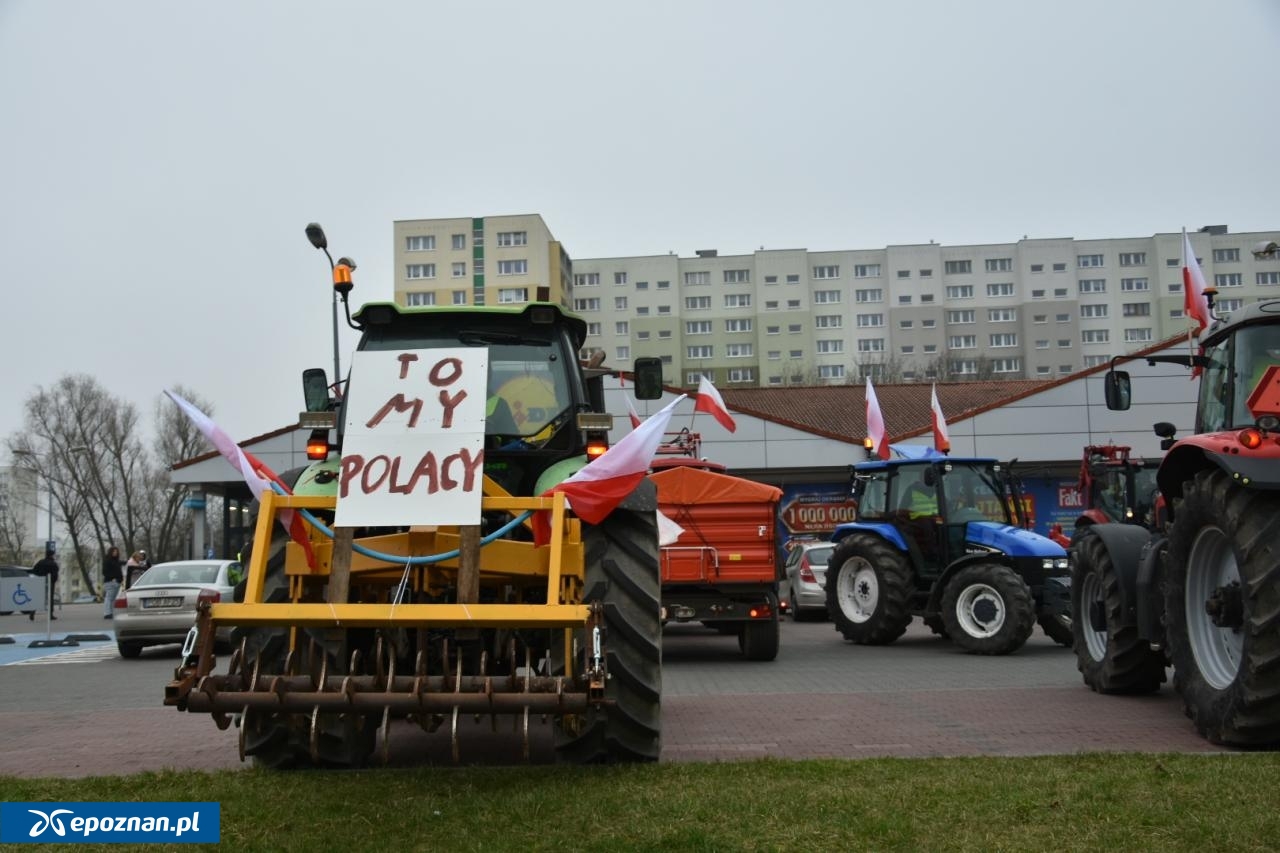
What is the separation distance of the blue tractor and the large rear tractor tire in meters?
3.71

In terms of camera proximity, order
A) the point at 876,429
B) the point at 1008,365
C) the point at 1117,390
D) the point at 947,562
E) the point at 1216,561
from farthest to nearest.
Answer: the point at 1008,365 < the point at 876,429 < the point at 947,562 < the point at 1117,390 < the point at 1216,561

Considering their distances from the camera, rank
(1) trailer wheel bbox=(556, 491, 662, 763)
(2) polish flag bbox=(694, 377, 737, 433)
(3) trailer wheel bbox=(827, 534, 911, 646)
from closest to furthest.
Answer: (1) trailer wheel bbox=(556, 491, 662, 763) < (3) trailer wheel bbox=(827, 534, 911, 646) < (2) polish flag bbox=(694, 377, 737, 433)

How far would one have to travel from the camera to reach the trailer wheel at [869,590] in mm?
15227

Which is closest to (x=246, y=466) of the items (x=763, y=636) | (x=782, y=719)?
(x=782, y=719)

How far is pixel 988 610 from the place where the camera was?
1424 cm

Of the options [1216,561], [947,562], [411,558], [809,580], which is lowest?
[809,580]

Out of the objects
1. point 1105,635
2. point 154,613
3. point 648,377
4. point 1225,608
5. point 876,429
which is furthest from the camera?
point 876,429

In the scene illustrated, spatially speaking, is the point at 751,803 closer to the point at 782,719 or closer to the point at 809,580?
the point at 782,719

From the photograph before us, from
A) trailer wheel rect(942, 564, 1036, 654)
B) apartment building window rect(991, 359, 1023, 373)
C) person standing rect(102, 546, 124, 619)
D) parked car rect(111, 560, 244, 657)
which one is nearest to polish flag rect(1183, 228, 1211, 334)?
trailer wheel rect(942, 564, 1036, 654)

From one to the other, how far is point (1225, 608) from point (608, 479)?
152 inches

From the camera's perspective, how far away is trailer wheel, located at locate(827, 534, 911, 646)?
15227 millimetres

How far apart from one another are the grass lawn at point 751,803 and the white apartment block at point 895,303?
7572cm

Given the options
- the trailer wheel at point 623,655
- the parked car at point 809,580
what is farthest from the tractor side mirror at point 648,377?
the parked car at point 809,580

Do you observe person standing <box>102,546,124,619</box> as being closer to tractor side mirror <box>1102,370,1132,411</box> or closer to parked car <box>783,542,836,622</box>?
parked car <box>783,542,836,622</box>
